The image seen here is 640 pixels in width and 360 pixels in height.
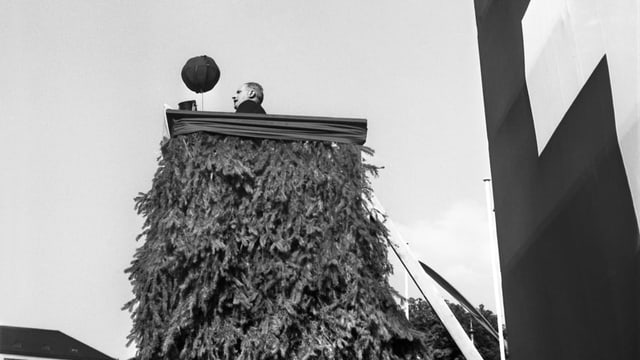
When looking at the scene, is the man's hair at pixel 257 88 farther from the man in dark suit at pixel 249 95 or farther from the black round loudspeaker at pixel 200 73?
the black round loudspeaker at pixel 200 73

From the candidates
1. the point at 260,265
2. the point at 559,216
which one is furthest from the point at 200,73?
the point at 559,216

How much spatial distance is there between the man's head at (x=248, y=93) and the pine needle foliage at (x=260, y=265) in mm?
786

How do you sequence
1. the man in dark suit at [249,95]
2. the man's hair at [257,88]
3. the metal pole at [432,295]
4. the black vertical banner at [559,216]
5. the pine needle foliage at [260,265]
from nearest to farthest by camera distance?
the black vertical banner at [559,216] < the pine needle foliage at [260,265] < the metal pole at [432,295] < the man in dark suit at [249,95] < the man's hair at [257,88]

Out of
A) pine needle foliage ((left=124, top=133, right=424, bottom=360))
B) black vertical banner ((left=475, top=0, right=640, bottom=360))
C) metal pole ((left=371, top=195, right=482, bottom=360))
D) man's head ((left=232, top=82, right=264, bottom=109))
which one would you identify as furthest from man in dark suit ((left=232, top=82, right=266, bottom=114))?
black vertical banner ((left=475, top=0, right=640, bottom=360))

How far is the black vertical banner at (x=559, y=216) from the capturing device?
3.86 m

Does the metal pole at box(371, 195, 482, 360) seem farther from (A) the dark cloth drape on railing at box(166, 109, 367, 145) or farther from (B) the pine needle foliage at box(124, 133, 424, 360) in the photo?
(A) the dark cloth drape on railing at box(166, 109, 367, 145)

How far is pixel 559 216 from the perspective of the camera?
176 inches

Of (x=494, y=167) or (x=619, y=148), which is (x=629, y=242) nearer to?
(x=619, y=148)

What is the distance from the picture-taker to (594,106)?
4.13 metres

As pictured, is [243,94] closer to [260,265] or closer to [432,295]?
[260,265]

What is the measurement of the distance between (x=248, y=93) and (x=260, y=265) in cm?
166

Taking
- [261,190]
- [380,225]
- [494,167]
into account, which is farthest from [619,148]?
[261,190]

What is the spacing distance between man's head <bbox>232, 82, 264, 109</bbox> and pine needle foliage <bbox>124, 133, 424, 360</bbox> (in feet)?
2.58

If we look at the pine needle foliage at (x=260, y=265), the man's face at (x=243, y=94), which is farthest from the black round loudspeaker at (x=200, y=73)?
the pine needle foliage at (x=260, y=265)
